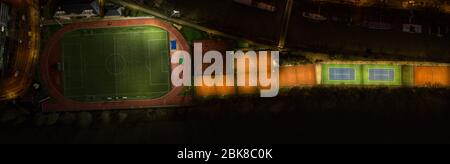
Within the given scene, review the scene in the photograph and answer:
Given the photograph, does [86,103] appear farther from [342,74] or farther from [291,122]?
[342,74]

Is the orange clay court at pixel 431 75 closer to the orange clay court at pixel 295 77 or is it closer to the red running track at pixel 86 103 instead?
the orange clay court at pixel 295 77

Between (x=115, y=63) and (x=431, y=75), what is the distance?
10.8 m

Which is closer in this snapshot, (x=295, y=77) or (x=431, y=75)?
(x=431, y=75)

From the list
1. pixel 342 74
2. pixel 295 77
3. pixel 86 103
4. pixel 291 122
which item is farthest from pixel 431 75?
pixel 86 103

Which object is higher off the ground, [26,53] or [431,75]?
[26,53]

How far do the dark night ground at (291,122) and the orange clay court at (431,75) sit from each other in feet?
1.11

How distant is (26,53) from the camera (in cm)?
1739

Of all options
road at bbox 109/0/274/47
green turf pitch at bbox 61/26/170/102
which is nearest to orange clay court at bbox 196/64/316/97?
road at bbox 109/0/274/47

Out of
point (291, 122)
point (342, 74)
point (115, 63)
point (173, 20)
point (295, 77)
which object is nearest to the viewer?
point (291, 122)

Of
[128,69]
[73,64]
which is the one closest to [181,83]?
[128,69]

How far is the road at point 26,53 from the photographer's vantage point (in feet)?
56.6

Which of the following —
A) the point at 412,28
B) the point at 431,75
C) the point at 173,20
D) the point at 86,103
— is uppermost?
the point at 173,20

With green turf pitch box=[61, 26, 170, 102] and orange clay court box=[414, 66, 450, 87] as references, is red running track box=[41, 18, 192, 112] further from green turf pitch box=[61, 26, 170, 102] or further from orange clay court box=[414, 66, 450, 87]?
orange clay court box=[414, 66, 450, 87]

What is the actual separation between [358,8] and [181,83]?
663 centimetres
